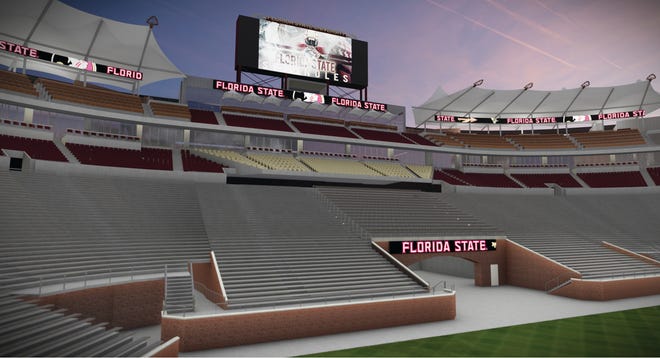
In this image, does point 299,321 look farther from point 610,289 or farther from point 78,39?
point 78,39

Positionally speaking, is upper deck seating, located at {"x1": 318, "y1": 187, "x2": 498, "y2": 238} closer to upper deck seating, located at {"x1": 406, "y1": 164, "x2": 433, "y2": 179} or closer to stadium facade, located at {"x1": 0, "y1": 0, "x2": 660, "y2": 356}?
stadium facade, located at {"x1": 0, "y1": 0, "x2": 660, "y2": 356}

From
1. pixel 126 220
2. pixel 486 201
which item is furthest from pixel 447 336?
pixel 486 201

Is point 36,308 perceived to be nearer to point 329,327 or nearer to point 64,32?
point 329,327

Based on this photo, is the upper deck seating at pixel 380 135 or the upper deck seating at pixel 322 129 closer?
the upper deck seating at pixel 322 129

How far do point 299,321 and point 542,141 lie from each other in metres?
43.7

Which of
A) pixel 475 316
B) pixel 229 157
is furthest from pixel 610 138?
pixel 229 157

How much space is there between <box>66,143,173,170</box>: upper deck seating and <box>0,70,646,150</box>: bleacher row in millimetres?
3696

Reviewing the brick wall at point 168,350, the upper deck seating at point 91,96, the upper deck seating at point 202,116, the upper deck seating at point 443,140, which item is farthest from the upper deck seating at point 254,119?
the brick wall at point 168,350

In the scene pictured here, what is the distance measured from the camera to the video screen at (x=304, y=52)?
38219 millimetres

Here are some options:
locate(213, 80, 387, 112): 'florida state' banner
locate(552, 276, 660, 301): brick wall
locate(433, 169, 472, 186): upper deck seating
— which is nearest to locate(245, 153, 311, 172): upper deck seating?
locate(213, 80, 387, 112): 'florida state' banner

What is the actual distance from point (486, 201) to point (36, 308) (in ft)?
108

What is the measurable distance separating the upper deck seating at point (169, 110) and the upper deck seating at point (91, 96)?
1.17 m

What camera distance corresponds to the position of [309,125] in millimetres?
41438

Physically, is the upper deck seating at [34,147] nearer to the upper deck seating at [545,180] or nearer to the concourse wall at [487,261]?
the concourse wall at [487,261]
